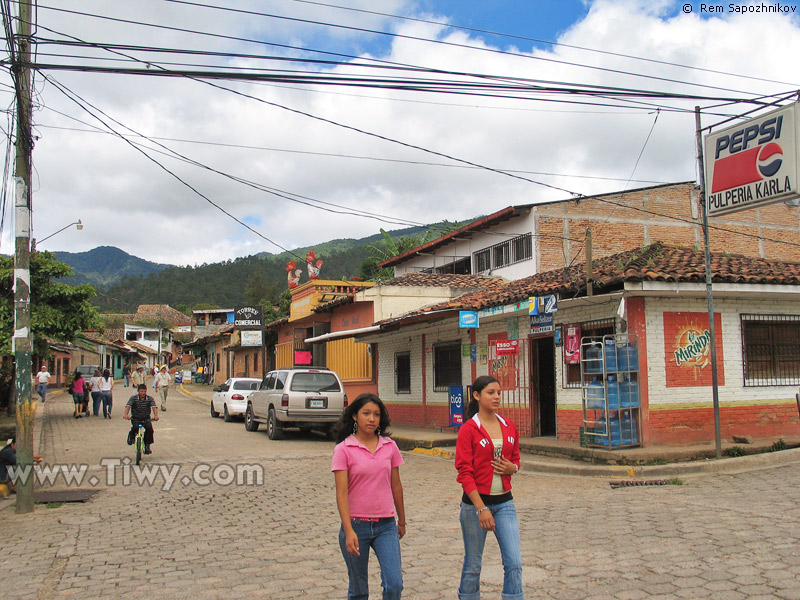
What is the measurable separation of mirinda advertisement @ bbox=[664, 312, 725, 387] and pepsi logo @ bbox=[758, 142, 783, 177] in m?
2.95

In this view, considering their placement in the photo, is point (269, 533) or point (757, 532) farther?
point (269, 533)

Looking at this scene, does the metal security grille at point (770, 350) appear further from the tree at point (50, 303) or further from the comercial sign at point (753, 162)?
the tree at point (50, 303)

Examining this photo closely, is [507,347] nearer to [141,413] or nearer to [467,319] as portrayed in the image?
[467,319]

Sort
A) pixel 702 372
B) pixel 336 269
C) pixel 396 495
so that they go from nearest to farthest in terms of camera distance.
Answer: pixel 396 495, pixel 702 372, pixel 336 269

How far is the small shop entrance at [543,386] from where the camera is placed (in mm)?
15039

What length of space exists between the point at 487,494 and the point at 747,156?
9191 millimetres

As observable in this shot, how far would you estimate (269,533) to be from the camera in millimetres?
7559

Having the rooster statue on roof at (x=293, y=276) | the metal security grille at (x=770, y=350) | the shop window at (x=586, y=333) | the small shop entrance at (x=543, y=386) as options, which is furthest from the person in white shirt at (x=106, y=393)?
the metal security grille at (x=770, y=350)

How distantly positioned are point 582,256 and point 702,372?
11.3 metres

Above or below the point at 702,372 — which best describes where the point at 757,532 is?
below

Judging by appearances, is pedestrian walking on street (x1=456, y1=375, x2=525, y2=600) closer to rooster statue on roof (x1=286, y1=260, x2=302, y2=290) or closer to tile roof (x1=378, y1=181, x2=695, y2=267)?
tile roof (x1=378, y1=181, x2=695, y2=267)

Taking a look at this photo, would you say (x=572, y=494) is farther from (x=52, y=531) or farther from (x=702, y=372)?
(x=52, y=531)

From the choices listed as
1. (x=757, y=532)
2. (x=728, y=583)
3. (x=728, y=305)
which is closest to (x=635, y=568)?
(x=728, y=583)

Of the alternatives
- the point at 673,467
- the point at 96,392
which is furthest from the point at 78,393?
the point at 673,467
